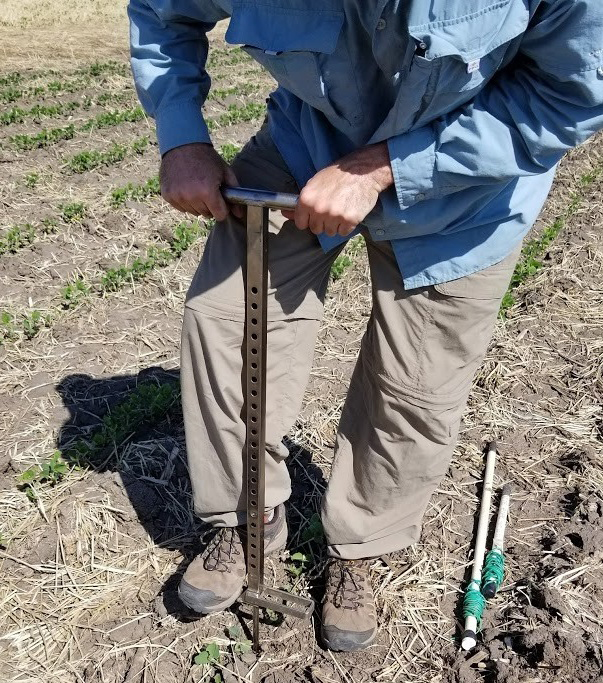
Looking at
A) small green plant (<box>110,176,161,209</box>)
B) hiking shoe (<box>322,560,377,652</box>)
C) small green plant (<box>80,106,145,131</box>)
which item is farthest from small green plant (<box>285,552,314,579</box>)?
small green plant (<box>80,106,145,131</box>)

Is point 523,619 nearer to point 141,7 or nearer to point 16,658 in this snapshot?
point 16,658

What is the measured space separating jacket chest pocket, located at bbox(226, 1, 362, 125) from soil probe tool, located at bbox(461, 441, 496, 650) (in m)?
1.85

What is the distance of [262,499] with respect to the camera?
238 cm

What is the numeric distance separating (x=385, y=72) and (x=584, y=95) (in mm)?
486

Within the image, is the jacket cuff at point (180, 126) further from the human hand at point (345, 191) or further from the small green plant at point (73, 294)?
the small green plant at point (73, 294)

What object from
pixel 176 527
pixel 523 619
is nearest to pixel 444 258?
pixel 523 619

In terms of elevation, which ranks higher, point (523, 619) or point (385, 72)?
point (385, 72)

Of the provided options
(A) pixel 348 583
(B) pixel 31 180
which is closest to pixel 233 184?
(A) pixel 348 583

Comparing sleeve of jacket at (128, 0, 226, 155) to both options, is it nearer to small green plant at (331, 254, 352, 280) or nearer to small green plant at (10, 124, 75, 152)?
small green plant at (331, 254, 352, 280)

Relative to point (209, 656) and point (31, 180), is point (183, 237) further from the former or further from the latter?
point (209, 656)

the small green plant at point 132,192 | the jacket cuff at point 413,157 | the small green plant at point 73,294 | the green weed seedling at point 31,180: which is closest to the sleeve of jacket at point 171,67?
the jacket cuff at point 413,157

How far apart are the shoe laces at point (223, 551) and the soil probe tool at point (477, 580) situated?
0.88m

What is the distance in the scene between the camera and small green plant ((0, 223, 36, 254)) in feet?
17.3

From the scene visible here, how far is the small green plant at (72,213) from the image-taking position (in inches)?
229
